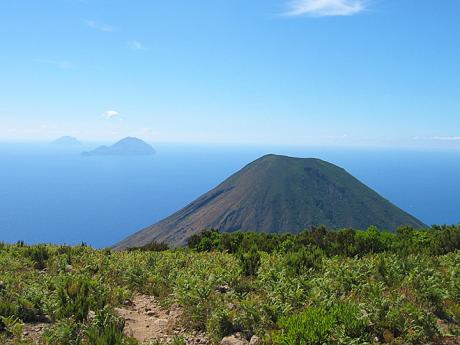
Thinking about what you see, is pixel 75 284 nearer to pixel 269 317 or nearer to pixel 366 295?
pixel 269 317

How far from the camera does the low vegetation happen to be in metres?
7.03

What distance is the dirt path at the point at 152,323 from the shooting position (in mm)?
7926

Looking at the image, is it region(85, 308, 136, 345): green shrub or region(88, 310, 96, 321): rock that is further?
region(88, 310, 96, 321): rock

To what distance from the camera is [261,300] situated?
8906mm

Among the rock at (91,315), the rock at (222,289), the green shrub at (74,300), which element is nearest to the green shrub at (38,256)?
the green shrub at (74,300)

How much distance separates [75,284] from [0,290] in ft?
8.14

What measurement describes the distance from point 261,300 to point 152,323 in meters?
2.81

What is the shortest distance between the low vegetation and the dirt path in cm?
29

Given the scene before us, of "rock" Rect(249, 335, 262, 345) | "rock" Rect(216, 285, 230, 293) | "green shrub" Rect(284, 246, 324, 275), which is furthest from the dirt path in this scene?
"green shrub" Rect(284, 246, 324, 275)

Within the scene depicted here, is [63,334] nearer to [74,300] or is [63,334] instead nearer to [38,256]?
[74,300]

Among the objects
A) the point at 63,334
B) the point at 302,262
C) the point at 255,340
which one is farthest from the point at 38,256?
the point at 255,340

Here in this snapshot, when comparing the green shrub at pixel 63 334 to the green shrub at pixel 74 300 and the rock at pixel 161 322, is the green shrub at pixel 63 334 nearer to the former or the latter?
the green shrub at pixel 74 300

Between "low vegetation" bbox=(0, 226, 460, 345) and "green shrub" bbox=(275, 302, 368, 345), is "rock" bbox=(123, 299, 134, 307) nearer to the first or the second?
"low vegetation" bbox=(0, 226, 460, 345)

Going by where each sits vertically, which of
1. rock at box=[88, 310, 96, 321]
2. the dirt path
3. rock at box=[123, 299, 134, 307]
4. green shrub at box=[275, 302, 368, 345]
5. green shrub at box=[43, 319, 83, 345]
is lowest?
rock at box=[123, 299, 134, 307]
